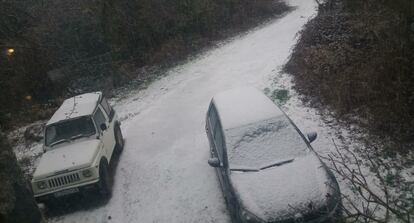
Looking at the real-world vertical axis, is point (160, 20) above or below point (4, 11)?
below

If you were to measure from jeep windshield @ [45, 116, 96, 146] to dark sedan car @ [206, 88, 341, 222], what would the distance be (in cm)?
333

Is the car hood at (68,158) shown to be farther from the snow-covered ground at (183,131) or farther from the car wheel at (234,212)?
the car wheel at (234,212)

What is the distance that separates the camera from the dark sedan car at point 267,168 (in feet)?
19.6

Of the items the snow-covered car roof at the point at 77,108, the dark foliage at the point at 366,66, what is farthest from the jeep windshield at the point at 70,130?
the dark foliage at the point at 366,66

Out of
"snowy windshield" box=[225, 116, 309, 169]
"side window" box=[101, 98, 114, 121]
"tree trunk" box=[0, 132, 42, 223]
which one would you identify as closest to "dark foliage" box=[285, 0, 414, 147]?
"snowy windshield" box=[225, 116, 309, 169]

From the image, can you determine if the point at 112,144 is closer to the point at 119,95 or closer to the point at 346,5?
the point at 119,95

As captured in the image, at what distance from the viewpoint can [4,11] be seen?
18109mm

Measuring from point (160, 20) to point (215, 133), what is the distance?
12765mm

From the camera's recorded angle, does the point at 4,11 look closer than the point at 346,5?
No

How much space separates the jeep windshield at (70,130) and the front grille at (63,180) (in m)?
1.39

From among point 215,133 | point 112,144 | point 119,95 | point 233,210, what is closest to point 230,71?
point 119,95

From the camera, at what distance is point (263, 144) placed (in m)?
7.16

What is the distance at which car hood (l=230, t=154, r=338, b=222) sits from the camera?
5.92 m

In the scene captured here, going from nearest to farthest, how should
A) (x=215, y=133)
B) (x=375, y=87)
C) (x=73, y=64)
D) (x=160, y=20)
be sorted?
(x=215, y=133) < (x=375, y=87) < (x=73, y=64) < (x=160, y=20)
